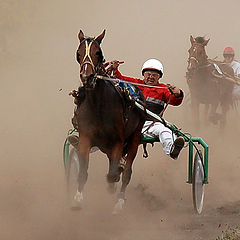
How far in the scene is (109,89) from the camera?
7363 mm

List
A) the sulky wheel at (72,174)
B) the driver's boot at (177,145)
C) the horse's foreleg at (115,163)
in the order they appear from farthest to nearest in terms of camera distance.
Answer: the sulky wheel at (72,174) < the driver's boot at (177,145) < the horse's foreleg at (115,163)

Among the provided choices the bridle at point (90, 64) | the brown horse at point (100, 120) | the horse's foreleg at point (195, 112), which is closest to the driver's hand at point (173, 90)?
the brown horse at point (100, 120)

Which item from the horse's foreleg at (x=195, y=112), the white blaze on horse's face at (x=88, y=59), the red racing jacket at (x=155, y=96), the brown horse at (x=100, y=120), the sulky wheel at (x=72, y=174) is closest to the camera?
the white blaze on horse's face at (x=88, y=59)

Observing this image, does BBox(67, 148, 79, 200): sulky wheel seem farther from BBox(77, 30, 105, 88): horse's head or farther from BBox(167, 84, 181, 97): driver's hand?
BBox(77, 30, 105, 88): horse's head

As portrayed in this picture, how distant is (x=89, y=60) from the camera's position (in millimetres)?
6750

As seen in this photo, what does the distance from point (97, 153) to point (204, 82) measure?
3.01 meters

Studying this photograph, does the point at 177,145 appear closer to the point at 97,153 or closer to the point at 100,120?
the point at 100,120

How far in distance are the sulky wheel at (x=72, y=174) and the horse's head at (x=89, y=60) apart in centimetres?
190

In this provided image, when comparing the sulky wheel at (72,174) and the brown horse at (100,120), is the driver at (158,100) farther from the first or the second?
the sulky wheel at (72,174)

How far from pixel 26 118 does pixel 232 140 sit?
16.0 ft

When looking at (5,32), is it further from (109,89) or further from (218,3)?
(109,89)

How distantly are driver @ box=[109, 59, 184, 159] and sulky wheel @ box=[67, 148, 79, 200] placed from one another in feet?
3.48

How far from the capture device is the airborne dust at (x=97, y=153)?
809 cm

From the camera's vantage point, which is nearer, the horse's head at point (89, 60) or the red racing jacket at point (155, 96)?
the horse's head at point (89, 60)
